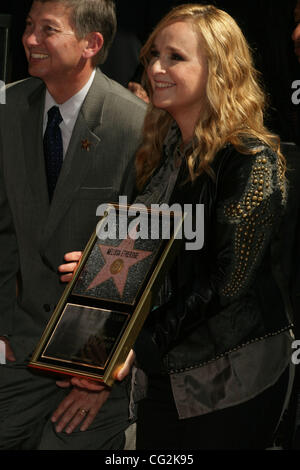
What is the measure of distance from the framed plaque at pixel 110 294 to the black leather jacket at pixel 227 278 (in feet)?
0.37

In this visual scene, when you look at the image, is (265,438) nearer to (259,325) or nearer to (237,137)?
(259,325)

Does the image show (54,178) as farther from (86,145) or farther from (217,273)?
(217,273)

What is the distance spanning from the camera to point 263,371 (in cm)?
203

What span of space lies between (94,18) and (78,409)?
4.16 ft

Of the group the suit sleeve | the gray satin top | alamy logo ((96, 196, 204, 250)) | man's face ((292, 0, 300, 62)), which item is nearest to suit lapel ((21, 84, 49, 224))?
the suit sleeve

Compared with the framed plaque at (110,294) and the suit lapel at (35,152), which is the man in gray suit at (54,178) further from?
the framed plaque at (110,294)

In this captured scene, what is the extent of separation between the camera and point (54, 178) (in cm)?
254

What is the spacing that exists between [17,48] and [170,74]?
1.95 m

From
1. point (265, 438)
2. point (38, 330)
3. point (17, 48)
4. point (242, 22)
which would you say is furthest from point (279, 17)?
point (265, 438)

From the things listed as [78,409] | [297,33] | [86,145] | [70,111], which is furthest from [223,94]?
[78,409]

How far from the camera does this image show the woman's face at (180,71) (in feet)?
6.87

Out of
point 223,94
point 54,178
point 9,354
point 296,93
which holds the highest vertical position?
point 223,94

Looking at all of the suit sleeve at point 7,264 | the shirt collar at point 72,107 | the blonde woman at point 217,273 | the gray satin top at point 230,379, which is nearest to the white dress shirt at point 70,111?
the shirt collar at point 72,107

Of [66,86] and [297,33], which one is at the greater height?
[297,33]
